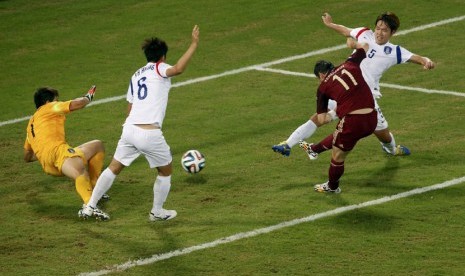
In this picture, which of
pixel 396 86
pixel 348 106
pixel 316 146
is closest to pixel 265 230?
pixel 348 106

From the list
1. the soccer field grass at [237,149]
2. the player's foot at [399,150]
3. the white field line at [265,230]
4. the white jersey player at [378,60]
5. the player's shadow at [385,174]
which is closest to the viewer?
the white field line at [265,230]

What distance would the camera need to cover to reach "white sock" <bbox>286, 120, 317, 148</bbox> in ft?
54.5

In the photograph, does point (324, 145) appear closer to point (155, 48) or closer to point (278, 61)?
point (155, 48)

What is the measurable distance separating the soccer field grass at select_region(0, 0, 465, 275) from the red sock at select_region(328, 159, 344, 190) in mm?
225

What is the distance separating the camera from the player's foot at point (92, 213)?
14.6m

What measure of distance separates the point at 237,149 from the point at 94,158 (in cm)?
295

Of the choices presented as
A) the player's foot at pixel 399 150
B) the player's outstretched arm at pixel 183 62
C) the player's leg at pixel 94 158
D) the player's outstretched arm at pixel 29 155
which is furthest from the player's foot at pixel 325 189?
the player's outstretched arm at pixel 29 155

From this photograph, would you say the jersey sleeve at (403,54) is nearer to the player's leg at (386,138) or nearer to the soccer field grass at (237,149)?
the player's leg at (386,138)

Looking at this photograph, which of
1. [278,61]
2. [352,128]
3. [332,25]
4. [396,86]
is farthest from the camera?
[278,61]

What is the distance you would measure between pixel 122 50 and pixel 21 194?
26.7ft

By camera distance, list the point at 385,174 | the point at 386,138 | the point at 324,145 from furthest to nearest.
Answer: the point at 386,138 < the point at 324,145 < the point at 385,174

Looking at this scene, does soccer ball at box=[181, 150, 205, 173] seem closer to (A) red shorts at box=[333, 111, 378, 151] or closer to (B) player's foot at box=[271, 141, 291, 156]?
(B) player's foot at box=[271, 141, 291, 156]

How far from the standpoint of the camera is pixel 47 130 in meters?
15.5

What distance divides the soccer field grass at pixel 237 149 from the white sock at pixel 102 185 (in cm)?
33
